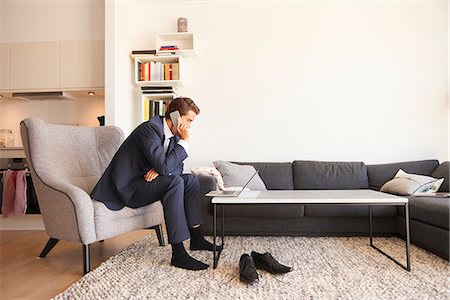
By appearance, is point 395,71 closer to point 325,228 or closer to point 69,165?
point 325,228

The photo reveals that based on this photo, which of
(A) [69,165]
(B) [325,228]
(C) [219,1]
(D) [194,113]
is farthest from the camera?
(C) [219,1]

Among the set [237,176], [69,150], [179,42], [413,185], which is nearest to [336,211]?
[413,185]

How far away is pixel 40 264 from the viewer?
85.8 inches

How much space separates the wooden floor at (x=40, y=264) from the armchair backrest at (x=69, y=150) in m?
0.51

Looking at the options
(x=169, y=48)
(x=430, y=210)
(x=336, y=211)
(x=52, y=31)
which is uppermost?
(x=52, y=31)

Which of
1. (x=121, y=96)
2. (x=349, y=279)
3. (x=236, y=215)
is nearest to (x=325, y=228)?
(x=236, y=215)

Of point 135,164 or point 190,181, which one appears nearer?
point 135,164

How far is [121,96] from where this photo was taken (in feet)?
11.4

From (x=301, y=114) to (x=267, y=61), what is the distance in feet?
2.39

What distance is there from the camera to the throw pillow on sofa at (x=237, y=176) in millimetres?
2898

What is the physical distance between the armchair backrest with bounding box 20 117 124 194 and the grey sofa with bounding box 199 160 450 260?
84cm

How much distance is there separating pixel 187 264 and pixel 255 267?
405mm

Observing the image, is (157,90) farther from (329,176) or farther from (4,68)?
(329,176)

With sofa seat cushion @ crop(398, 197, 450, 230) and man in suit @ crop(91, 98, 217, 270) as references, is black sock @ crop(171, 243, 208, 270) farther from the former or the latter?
sofa seat cushion @ crop(398, 197, 450, 230)
